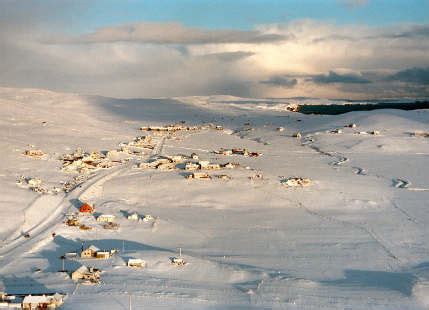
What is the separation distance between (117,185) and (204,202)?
6.56 metres

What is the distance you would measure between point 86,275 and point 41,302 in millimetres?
2640

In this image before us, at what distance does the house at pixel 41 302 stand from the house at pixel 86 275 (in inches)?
73.9

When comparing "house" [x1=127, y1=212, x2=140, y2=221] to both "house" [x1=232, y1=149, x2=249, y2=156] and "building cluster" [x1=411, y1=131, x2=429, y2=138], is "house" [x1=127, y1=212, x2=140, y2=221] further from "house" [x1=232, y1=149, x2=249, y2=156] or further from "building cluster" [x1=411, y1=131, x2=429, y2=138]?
"building cluster" [x1=411, y1=131, x2=429, y2=138]

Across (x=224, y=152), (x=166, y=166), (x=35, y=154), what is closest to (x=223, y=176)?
(x=166, y=166)

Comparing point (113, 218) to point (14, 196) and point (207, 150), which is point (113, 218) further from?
point (207, 150)

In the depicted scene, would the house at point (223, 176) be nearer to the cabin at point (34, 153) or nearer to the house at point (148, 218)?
the house at point (148, 218)

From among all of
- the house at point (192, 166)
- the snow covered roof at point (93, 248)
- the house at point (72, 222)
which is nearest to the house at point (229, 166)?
the house at point (192, 166)

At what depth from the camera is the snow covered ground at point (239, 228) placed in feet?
65.0

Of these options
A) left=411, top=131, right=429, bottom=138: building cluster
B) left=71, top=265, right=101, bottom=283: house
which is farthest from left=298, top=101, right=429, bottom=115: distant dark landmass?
left=71, top=265, right=101, bottom=283: house

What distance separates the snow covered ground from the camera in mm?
19797

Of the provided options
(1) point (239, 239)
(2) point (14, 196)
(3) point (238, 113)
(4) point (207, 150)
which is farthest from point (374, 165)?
(3) point (238, 113)

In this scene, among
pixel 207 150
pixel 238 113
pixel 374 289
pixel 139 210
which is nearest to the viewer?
pixel 374 289

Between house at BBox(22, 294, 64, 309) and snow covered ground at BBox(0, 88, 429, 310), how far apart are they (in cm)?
36

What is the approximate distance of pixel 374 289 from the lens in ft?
66.8
